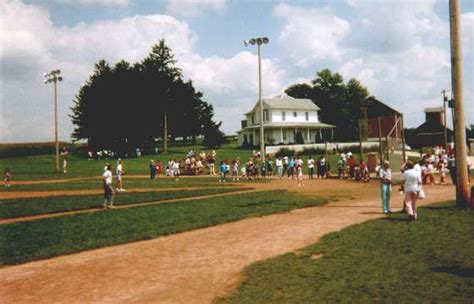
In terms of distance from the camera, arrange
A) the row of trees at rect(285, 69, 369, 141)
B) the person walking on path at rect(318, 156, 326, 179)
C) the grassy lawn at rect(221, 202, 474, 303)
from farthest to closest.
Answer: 1. the row of trees at rect(285, 69, 369, 141)
2. the person walking on path at rect(318, 156, 326, 179)
3. the grassy lawn at rect(221, 202, 474, 303)

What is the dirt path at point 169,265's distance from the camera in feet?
26.3

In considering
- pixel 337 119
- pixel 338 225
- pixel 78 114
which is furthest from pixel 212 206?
pixel 337 119

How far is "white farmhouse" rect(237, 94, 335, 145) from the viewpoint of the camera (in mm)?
67500

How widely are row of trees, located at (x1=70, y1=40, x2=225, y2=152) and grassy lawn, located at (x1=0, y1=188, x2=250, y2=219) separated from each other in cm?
4169

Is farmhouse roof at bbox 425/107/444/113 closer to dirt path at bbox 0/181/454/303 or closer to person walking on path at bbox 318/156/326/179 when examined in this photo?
person walking on path at bbox 318/156/326/179

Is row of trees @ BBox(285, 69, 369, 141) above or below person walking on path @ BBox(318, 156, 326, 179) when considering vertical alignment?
above

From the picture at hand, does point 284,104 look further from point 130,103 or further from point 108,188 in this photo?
point 108,188

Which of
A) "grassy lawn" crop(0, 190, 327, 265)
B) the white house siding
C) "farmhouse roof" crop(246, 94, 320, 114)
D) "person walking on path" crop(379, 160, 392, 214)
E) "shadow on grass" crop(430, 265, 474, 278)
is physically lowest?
"shadow on grass" crop(430, 265, 474, 278)

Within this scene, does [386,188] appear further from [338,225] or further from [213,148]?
[213,148]

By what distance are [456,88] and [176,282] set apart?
12.6 meters

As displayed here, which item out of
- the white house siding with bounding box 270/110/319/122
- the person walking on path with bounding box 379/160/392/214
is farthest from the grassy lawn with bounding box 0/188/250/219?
the white house siding with bounding box 270/110/319/122

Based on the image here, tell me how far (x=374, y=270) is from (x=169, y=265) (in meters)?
4.27

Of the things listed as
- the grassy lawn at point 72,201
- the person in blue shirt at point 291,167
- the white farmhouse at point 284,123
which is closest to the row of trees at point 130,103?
the white farmhouse at point 284,123

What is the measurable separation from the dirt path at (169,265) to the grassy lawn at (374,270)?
2.35 ft
